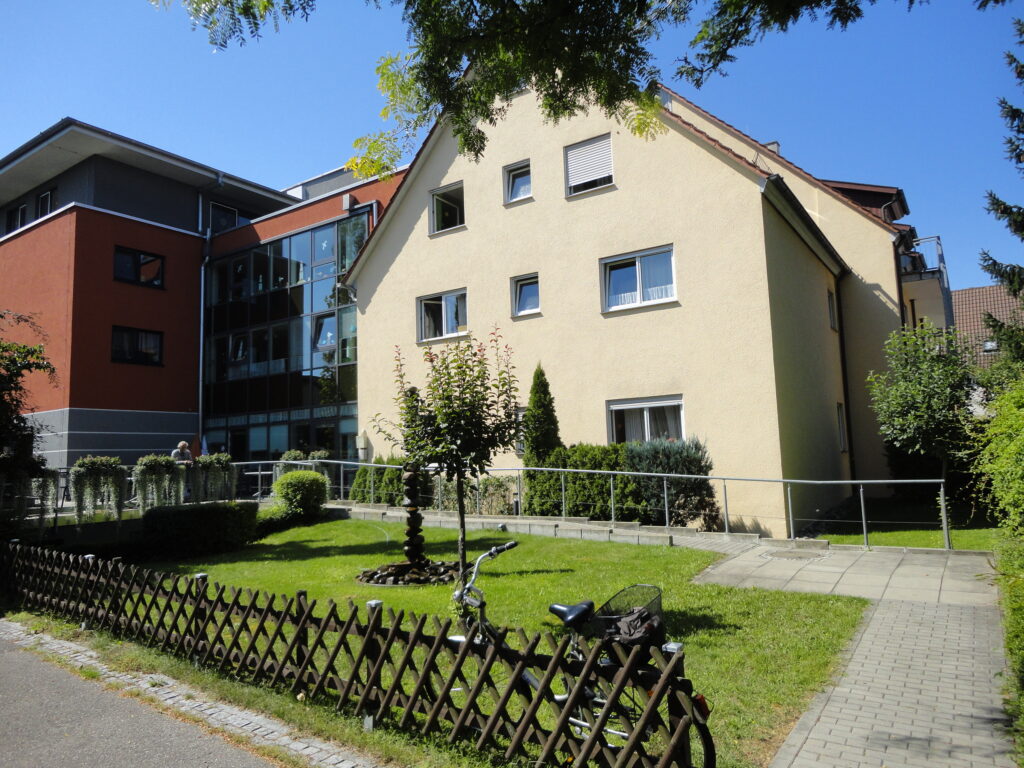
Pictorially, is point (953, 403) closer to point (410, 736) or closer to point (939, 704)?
point (939, 704)

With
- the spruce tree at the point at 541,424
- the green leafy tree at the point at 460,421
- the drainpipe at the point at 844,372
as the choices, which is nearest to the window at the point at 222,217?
the spruce tree at the point at 541,424

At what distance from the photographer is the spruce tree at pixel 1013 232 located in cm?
1644

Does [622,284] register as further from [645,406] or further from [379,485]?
[379,485]

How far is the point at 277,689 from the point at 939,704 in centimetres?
482

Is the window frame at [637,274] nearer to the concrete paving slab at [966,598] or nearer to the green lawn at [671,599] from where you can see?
the green lawn at [671,599]

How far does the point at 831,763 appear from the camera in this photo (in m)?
3.80

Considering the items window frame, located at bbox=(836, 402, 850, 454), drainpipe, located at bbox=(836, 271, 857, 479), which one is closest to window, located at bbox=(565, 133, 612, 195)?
drainpipe, located at bbox=(836, 271, 857, 479)

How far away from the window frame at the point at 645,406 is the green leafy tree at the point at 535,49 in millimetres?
9021

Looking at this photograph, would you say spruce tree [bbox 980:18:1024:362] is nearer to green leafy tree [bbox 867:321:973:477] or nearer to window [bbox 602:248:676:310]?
green leafy tree [bbox 867:321:973:477]

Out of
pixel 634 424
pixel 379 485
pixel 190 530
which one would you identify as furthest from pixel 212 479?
pixel 634 424

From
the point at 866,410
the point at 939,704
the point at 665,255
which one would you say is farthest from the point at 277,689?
the point at 866,410

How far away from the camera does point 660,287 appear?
14.1 metres

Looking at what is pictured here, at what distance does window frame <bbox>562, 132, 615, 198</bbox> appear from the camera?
14945mm

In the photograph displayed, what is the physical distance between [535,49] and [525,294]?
11510 mm
